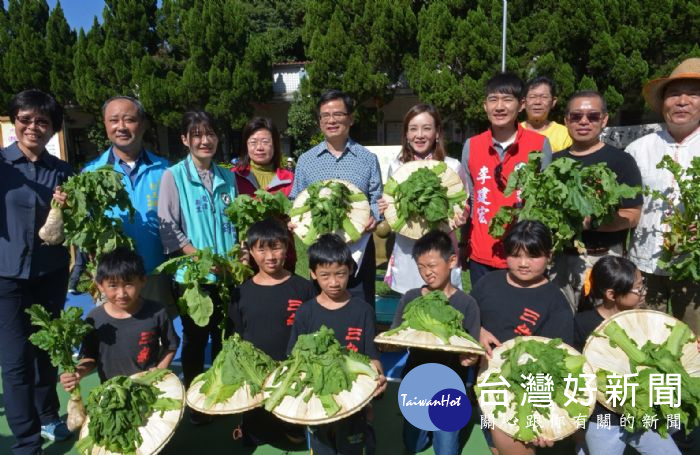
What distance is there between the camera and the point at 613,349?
11.6ft

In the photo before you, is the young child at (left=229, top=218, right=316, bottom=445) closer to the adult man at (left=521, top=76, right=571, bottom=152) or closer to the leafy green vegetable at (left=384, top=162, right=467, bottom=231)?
the leafy green vegetable at (left=384, top=162, right=467, bottom=231)

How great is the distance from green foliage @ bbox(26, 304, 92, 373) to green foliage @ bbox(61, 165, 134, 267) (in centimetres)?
59

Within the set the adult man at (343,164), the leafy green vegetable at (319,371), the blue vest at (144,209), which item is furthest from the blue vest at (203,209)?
the leafy green vegetable at (319,371)

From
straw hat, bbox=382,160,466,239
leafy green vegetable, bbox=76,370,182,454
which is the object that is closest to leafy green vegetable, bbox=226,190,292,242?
straw hat, bbox=382,160,466,239

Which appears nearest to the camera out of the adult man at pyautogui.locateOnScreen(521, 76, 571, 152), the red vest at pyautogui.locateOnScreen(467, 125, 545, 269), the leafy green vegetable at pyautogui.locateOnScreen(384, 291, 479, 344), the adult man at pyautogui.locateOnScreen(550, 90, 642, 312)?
the leafy green vegetable at pyautogui.locateOnScreen(384, 291, 479, 344)

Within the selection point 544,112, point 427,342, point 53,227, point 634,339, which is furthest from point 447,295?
point 53,227

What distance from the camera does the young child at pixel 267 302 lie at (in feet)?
14.0

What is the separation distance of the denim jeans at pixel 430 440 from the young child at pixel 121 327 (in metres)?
2.17

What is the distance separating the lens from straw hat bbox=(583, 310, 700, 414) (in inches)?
138

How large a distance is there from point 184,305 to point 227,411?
3.64 ft

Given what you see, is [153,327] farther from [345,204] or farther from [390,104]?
[390,104]

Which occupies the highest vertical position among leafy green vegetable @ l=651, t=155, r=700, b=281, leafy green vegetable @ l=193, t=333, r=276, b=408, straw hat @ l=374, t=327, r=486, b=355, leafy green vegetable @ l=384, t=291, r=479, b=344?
leafy green vegetable @ l=651, t=155, r=700, b=281

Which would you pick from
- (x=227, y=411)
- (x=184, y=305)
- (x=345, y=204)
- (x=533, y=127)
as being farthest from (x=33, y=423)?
(x=533, y=127)

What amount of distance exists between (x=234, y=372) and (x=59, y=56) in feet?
95.8
